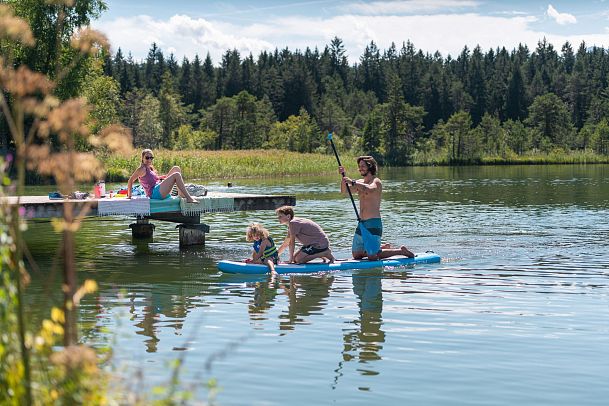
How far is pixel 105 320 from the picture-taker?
1087 cm

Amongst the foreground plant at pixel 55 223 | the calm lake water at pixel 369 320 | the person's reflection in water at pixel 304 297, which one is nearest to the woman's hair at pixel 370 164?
the calm lake water at pixel 369 320

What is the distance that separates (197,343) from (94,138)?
5.95 meters

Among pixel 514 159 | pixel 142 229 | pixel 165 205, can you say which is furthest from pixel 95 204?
pixel 514 159

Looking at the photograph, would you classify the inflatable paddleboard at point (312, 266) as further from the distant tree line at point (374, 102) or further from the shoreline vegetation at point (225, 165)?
the distant tree line at point (374, 102)

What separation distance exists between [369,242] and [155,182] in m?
4.87

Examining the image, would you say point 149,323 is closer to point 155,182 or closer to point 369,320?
point 369,320

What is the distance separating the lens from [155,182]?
1777cm

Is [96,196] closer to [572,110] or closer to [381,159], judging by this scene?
[381,159]

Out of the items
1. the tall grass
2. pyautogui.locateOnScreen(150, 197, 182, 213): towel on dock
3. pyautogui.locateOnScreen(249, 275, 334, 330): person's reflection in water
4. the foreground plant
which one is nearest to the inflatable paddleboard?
pyautogui.locateOnScreen(249, 275, 334, 330): person's reflection in water

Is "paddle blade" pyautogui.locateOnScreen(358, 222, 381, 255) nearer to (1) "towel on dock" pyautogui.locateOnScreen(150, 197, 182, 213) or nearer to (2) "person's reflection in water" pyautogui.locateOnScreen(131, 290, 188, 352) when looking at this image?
(2) "person's reflection in water" pyautogui.locateOnScreen(131, 290, 188, 352)

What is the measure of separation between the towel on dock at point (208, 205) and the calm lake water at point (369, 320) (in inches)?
35.9

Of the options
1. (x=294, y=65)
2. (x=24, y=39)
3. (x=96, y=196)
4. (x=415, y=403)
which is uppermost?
(x=294, y=65)

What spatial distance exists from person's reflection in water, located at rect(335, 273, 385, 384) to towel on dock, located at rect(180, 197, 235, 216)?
15.9 ft

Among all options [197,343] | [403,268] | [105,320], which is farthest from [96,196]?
[197,343]
